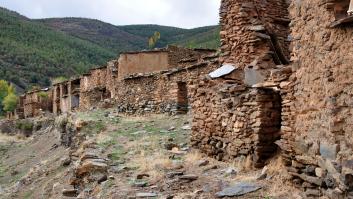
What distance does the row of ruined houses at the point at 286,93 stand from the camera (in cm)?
539

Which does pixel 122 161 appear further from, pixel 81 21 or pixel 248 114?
pixel 81 21

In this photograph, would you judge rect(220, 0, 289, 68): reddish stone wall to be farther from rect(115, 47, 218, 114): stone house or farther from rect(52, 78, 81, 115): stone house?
rect(52, 78, 81, 115): stone house

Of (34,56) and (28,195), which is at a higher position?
(34,56)

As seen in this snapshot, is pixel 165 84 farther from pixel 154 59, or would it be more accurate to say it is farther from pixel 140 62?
pixel 140 62

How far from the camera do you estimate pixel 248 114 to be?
8.07 meters

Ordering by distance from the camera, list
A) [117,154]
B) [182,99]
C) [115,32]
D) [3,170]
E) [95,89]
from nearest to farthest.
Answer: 1. [117,154]
2. [3,170]
3. [182,99]
4. [95,89]
5. [115,32]

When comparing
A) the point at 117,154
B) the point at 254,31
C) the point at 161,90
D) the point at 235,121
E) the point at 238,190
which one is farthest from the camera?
the point at 161,90

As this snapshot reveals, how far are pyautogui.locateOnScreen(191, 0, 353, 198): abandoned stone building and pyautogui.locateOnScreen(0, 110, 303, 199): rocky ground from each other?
452mm

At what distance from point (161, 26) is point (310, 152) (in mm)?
112416

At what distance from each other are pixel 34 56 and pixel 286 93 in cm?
6865

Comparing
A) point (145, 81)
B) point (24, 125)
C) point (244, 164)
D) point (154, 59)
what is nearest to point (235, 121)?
point (244, 164)

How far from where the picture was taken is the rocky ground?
678 cm

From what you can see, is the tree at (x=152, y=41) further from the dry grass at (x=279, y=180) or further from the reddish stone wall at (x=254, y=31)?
the dry grass at (x=279, y=180)

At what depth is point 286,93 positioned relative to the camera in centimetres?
684
